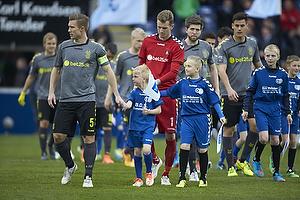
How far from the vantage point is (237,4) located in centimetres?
2230

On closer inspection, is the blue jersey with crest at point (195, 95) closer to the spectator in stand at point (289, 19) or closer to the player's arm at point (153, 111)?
the player's arm at point (153, 111)

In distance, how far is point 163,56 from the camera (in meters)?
8.72

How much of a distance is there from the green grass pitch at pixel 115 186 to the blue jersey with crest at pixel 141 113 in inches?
34.3

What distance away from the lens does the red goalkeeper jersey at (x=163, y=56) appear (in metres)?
8.66

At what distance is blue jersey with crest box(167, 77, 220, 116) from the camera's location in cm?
833

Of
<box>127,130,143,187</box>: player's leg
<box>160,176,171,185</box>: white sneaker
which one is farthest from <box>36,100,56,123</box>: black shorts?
<box>160,176,171,185</box>: white sneaker

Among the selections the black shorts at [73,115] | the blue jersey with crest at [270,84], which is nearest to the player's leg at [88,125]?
the black shorts at [73,115]

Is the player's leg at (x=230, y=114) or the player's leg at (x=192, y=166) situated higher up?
the player's leg at (x=230, y=114)

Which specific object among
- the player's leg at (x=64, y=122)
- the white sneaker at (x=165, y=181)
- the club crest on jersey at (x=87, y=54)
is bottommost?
the white sneaker at (x=165, y=181)

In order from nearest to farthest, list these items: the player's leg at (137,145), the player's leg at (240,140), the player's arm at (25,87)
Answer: the player's leg at (137,145)
the player's leg at (240,140)
the player's arm at (25,87)

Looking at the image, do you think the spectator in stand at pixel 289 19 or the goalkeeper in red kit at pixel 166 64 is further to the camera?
the spectator in stand at pixel 289 19

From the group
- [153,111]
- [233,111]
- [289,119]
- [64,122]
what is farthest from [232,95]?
[64,122]

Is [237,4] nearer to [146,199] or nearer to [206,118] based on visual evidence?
[206,118]

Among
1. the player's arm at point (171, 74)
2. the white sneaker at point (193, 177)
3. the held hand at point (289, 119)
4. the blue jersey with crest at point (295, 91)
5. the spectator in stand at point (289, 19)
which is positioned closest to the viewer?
the player's arm at point (171, 74)
